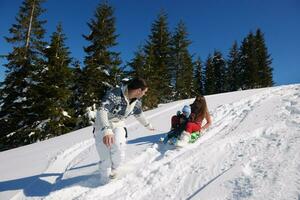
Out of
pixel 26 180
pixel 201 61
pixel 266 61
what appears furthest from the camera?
pixel 201 61

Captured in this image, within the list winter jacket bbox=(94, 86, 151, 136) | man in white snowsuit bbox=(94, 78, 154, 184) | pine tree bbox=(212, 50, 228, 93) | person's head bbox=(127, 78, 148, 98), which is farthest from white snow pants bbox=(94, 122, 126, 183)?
pine tree bbox=(212, 50, 228, 93)

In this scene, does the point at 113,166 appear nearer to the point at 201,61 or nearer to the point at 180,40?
the point at 180,40

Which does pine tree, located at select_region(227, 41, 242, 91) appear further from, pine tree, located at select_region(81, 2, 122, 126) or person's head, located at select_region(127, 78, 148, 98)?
person's head, located at select_region(127, 78, 148, 98)

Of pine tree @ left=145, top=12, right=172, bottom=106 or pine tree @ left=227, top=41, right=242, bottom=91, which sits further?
pine tree @ left=227, top=41, right=242, bottom=91

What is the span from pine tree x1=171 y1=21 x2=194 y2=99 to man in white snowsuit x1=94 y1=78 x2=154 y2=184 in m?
31.0

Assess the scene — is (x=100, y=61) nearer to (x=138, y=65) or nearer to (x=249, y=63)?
(x=138, y=65)

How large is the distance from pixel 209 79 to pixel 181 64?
14.1m

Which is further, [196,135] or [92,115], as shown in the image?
[92,115]

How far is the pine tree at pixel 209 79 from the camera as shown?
49.6m

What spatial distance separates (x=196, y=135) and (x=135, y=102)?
2.81 meters

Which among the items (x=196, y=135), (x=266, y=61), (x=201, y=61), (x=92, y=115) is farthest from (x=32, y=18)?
(x=266, y=61)

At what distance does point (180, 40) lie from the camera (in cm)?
3894

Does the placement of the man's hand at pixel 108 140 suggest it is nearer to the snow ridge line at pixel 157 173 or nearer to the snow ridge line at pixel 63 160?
the snow ridge line at pixel 157 173

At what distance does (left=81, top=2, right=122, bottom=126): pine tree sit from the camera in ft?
74.0
